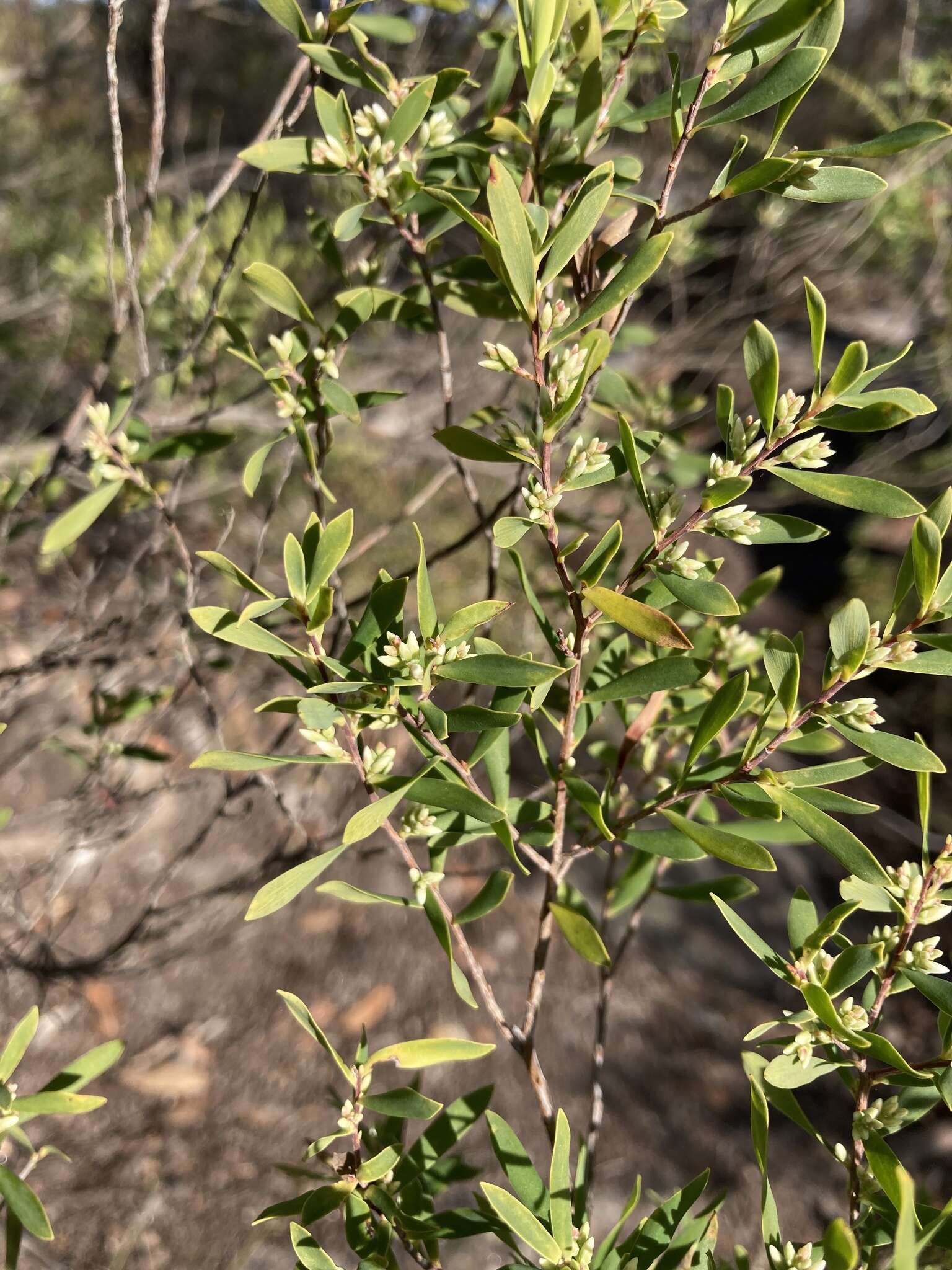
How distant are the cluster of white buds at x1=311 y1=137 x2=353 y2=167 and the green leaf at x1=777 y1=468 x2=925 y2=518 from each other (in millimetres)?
296

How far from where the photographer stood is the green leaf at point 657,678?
39cm

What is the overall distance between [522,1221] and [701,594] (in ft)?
1.00

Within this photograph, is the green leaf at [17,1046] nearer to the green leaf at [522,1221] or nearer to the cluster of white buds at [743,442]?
the green leaf at [522,1221]

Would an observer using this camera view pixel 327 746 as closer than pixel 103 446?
Yes

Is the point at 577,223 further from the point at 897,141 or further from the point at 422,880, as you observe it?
the point at 422,880

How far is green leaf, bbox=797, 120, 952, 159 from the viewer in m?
0.33

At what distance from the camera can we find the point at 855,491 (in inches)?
15.0

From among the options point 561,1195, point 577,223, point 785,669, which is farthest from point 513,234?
point 561,1195

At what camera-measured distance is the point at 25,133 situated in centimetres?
320

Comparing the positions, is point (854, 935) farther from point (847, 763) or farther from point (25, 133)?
point (25, 133)

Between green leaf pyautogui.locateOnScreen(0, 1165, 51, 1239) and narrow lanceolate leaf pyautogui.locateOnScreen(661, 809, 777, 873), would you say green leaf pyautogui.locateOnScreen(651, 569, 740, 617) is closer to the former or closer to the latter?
narrow lanceolate leaf pyautogui.locateOnScreen(661, 809, 777, 873)

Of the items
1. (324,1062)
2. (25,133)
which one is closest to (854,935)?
(324,1062)

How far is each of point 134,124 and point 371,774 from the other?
192 inches

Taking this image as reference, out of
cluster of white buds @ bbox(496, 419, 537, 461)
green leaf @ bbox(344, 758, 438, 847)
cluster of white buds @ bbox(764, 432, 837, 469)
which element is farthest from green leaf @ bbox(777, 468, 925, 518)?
green leaf @ bbox(344, 758, 438, 847)
